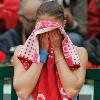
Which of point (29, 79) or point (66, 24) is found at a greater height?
point (66, 24)

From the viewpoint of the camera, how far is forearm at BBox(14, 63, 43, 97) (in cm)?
351

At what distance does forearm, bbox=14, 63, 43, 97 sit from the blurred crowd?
5.75 ft

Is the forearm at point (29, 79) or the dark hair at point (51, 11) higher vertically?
the dark hair at point (51, 11)

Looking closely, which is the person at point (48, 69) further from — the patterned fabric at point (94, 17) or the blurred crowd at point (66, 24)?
the patterned fabric at point (94, 17)

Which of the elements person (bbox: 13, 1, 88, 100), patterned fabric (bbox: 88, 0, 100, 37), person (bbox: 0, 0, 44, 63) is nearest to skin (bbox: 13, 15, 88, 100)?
person (bbox: 13, 1, 88, 100)

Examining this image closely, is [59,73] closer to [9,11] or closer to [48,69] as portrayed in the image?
[48,69]

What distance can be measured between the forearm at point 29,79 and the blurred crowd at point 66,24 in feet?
5.75

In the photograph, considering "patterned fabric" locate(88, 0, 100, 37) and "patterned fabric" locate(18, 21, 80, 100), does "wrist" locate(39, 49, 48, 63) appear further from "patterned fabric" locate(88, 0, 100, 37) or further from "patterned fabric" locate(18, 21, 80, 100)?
"patterned fabric" locate(88, 0, 100, 37)

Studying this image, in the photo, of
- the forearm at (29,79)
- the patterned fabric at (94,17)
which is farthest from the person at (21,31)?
the forearm at (29,79)

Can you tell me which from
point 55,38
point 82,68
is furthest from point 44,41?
point 82,68

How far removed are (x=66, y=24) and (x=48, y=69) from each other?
232cm

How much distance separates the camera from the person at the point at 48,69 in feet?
11.5

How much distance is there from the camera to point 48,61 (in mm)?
3557

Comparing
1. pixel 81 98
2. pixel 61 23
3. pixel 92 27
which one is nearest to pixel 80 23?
pixel 92 27
